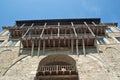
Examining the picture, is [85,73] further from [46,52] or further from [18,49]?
[18,49]

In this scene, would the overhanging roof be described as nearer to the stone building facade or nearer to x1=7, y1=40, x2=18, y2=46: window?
the stone building facade

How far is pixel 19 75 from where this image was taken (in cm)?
1445

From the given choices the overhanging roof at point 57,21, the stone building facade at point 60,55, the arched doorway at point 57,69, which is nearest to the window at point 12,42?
the stone building facade at point 60,55

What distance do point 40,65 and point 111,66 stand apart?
6259 millimetres

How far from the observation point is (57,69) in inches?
612

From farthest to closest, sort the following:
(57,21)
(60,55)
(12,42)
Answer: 1. (57,21)
2. (12,42)
3. (60,55)

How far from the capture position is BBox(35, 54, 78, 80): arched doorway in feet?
49.0

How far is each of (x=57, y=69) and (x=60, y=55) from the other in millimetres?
2365

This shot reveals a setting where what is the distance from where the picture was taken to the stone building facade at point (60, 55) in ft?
48.6

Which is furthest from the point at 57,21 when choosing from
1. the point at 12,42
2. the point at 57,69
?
the point at 57,69

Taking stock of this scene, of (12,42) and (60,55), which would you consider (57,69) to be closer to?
(60,55)

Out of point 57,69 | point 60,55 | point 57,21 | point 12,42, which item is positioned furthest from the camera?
point 57,21

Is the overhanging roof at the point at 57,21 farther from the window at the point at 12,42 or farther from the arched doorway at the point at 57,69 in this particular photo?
the arched doorway at the point at 57,69

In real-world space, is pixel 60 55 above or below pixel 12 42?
below
